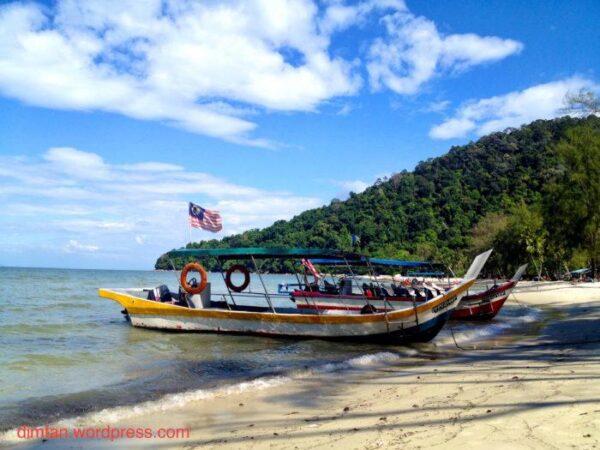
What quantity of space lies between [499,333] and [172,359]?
11096mm

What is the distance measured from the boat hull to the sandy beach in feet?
9.00

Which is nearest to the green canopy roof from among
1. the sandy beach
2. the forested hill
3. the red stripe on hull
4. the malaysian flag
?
the malaysian flag

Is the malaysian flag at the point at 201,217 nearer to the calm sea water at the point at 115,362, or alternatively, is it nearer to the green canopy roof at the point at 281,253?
the green canopy roof at the point at 281,253

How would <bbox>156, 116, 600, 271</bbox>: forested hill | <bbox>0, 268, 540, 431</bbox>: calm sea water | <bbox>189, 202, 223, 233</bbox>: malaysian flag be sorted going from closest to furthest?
<bbox>0, 268, 540, 431</bbox>: calm sea water
<bbox>189, 202, 223, 233</bbox>: malaysian flag
<bbox>156, 116, 600, 271</bbox>: forested hill

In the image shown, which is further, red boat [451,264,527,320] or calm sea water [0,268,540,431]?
red boat [451,264,527,320]

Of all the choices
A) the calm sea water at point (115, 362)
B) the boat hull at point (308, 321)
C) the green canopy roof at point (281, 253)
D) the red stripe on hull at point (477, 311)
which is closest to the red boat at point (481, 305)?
the red stripe on hull at point (477, 311)

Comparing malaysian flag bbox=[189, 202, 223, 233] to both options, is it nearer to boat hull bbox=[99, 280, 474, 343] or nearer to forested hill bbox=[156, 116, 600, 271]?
boat hull bbox=[99, 280, 474, 343]

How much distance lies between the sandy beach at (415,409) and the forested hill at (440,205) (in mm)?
64967

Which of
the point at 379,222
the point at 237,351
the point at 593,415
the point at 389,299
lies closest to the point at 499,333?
the point at 389,299

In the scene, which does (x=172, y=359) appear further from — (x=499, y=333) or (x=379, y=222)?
(x=379, y=222)

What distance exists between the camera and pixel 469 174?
10412cm

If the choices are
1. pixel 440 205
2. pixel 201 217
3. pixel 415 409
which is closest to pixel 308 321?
pixel 201 217

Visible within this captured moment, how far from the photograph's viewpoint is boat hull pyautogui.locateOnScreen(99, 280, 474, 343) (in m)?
14.1

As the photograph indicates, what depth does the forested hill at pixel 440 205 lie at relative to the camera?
86.8 meters
